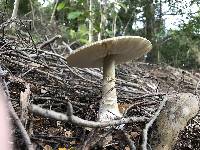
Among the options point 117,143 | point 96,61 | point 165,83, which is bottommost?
point 165,83

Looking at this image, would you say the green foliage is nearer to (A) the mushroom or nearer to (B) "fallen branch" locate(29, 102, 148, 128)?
(A) the mushroom

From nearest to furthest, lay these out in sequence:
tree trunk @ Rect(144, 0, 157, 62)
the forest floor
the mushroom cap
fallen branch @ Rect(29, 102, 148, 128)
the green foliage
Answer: fallen branch @ Rect(29, 102, 148, 128) < the forest floor < the mushroom cap < the green foliage < tree trunk @ Rect(144, 0, 157, 62)

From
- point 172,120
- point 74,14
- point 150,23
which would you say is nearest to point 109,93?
point 172,120

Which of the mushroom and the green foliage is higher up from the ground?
the green foliage

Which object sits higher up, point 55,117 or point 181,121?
point 55,117

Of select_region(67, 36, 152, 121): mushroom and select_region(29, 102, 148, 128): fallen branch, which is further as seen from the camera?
select_region(67, 36, 152, 121): mushroom

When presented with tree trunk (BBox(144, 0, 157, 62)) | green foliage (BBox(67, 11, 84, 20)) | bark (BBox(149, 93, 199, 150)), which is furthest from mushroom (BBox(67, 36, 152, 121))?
tree trunk (BBox(144, 0, 157, 62))

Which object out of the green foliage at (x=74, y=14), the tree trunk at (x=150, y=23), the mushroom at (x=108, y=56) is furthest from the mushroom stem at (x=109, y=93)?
the tree trunk at (x=150, y=23)

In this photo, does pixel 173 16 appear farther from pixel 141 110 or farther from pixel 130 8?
pixel 141 110

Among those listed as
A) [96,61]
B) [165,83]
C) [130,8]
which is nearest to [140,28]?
[130,8]
